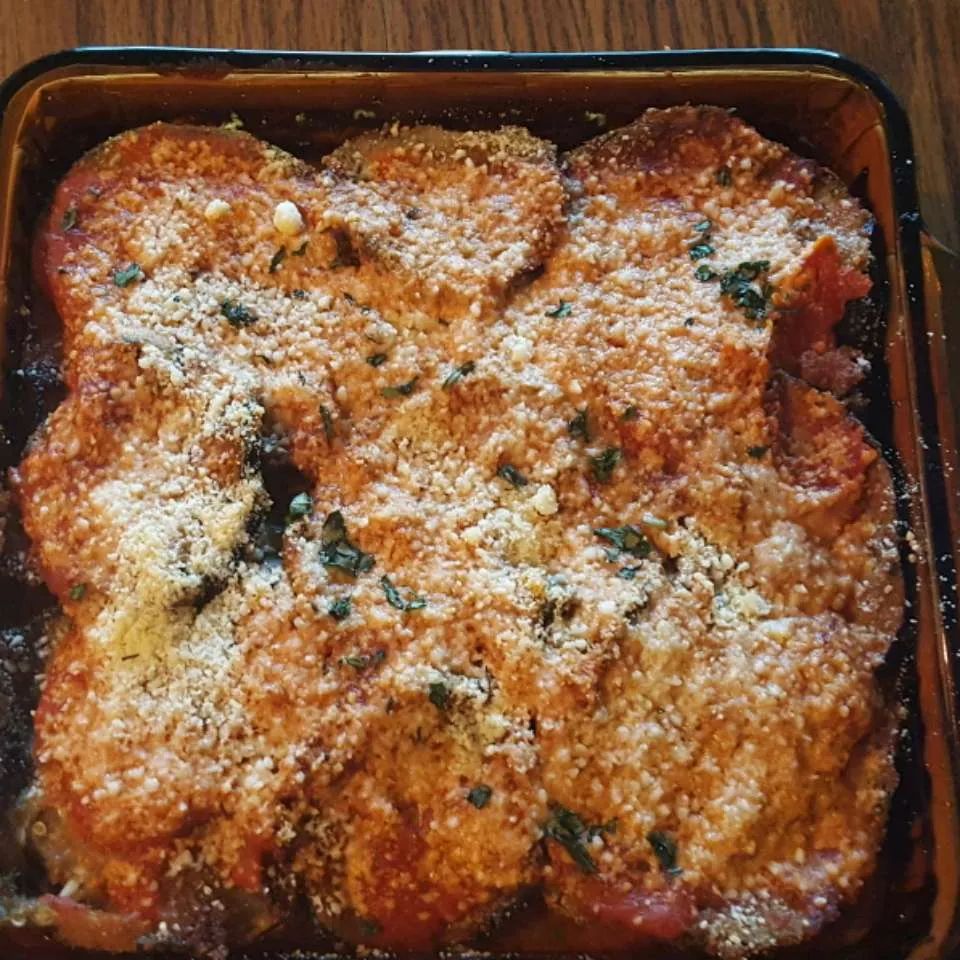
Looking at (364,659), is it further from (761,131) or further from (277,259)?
(761,131)

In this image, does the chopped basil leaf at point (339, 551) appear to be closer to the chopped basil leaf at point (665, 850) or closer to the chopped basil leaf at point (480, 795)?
the chopped basil leaf at point (480, 795)

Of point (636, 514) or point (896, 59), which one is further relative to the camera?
point (896, 59)

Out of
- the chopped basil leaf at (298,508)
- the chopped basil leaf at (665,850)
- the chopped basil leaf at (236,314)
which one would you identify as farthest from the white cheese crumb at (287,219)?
the chopped basil leaf at (665,850)

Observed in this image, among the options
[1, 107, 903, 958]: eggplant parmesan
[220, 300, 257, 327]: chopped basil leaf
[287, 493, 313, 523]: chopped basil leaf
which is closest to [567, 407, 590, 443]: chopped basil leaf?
[1, 107, 903, 958]: eggplant parmesan

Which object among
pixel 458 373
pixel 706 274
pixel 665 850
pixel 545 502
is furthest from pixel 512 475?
pixel 665 850

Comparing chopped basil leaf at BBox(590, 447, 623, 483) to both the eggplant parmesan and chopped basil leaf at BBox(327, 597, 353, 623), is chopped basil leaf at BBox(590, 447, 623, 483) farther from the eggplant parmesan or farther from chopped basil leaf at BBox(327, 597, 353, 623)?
chopped basil leaf at BBox(327, 597, 353, 623)

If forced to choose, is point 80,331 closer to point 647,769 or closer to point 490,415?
point 490,415

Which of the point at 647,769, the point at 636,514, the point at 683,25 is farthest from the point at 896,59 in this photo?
the point at 647,769

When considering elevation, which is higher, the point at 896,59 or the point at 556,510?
the point at 896,59
